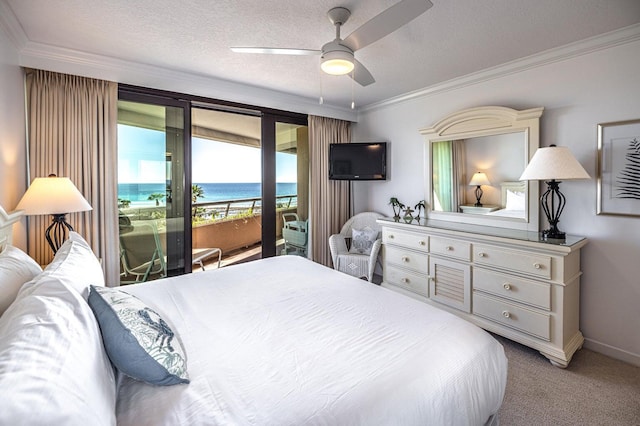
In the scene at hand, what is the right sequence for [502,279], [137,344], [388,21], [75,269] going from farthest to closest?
[502,279]
[388,21]
[75,269]
[137,344]

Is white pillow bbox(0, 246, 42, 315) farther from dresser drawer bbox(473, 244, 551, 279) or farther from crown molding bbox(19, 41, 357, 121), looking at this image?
dresser drawer bbox(473, 244, 551, 279)

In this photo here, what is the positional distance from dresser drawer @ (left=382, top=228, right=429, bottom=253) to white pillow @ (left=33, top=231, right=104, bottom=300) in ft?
9.07

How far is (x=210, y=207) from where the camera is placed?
183 inches

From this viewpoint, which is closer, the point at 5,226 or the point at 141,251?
the point at 5,226

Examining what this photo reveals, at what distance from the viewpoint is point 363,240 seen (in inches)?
157

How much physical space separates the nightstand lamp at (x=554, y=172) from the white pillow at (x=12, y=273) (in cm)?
317

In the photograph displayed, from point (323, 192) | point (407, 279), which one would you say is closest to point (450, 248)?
point (407, 279)

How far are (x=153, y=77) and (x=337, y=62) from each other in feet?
6.87

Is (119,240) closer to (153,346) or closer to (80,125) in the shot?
(80,125)

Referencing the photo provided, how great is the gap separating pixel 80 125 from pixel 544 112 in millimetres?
4220

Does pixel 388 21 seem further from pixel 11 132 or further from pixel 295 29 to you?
pixel 11 132

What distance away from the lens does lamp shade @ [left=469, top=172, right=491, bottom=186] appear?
123 inches

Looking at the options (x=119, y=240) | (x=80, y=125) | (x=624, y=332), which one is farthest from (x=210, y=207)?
(x=624, y=332)

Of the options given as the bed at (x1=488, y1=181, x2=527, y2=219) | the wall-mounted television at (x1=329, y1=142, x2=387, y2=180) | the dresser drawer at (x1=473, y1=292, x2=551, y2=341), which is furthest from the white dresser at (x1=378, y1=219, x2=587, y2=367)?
the wall-mounted television at (x1=329, y1=142, x2=387, y2=180)
